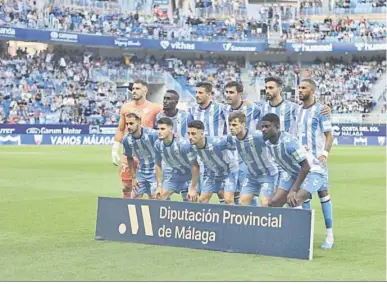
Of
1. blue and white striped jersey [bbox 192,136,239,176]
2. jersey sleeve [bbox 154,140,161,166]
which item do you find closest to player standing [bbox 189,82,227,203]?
blue and white striped jersey [bbox 192,136,239,176]

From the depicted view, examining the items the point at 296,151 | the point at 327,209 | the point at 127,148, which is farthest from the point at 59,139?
the point at 296,151

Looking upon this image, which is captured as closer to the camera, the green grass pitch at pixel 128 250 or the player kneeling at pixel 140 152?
the green grass pitch at pixel 128 250

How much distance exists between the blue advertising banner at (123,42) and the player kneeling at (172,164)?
36.3 metres

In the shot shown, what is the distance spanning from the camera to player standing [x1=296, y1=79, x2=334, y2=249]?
34.8 feet

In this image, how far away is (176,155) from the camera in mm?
11117

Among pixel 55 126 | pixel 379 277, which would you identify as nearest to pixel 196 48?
pixel 55 126

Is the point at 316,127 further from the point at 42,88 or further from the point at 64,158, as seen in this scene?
the point at 42,88

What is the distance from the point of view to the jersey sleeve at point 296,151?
9.83m

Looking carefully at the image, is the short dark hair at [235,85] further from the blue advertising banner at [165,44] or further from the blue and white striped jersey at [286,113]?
the blue advertising banner at [165,44]

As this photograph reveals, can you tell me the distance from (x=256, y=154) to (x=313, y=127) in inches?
36.8

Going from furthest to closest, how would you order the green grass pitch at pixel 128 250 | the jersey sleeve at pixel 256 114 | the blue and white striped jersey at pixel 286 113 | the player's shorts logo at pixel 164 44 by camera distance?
the player's shorts logo at pixel 164 44
the jersey sleeve at pixel 256 114
the blue and white striped jersey at pixel 286 113
the green grass pitch at pixel 128 250

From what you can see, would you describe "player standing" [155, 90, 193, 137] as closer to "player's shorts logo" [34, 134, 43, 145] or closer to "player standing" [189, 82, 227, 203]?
"player standing" [189, 82, 227, 203]

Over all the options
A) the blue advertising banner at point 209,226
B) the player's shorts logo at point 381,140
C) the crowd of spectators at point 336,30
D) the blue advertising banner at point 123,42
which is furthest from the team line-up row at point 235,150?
the crowd of spectators at point 336,30

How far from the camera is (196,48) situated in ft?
185
